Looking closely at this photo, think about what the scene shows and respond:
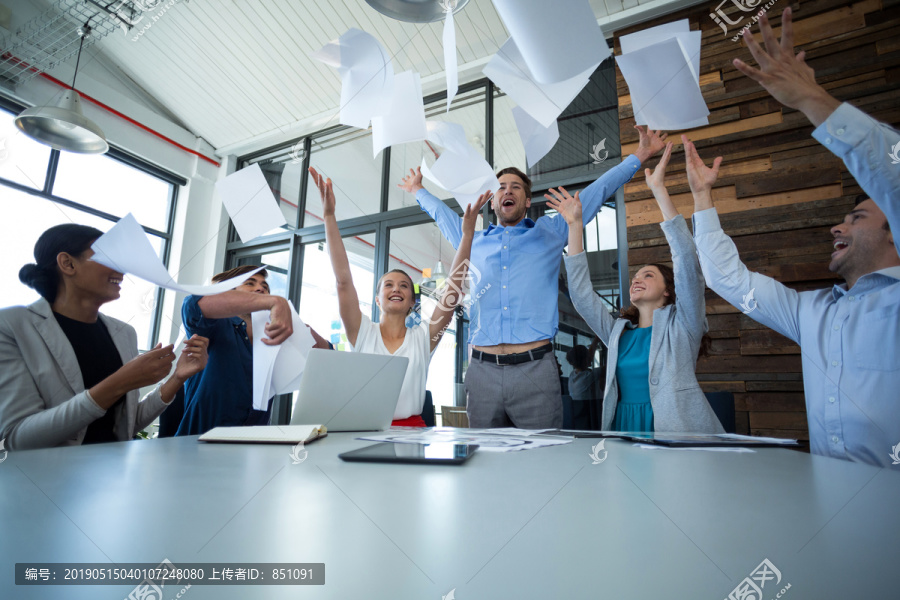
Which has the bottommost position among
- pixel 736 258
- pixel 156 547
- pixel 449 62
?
pixel 156 547

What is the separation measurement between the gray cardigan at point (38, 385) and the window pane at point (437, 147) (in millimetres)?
2932

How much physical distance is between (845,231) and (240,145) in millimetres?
5404

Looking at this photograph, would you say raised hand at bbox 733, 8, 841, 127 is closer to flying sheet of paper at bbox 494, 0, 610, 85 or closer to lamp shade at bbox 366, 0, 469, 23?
flying sheet of paper at bbox 494, 0, 610, 85

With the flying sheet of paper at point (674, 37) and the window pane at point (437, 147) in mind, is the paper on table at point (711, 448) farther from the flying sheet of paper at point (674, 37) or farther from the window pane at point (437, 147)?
the window pane at point (437, 147)

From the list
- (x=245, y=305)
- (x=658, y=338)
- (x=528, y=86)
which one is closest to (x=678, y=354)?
(x=658, y=338)

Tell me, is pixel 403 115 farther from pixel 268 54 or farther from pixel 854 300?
pixel 268 54

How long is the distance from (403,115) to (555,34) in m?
0.85

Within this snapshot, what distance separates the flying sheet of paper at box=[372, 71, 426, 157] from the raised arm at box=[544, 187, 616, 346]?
682 mm

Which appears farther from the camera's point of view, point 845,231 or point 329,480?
point 845,231

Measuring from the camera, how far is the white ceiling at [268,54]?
369cm

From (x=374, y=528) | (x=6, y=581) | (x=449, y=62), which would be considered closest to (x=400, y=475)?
(x=374, y=528)

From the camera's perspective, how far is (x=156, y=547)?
0.31m

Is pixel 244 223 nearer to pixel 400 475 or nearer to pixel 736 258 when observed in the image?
pixel 400 475

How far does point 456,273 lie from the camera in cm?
201
